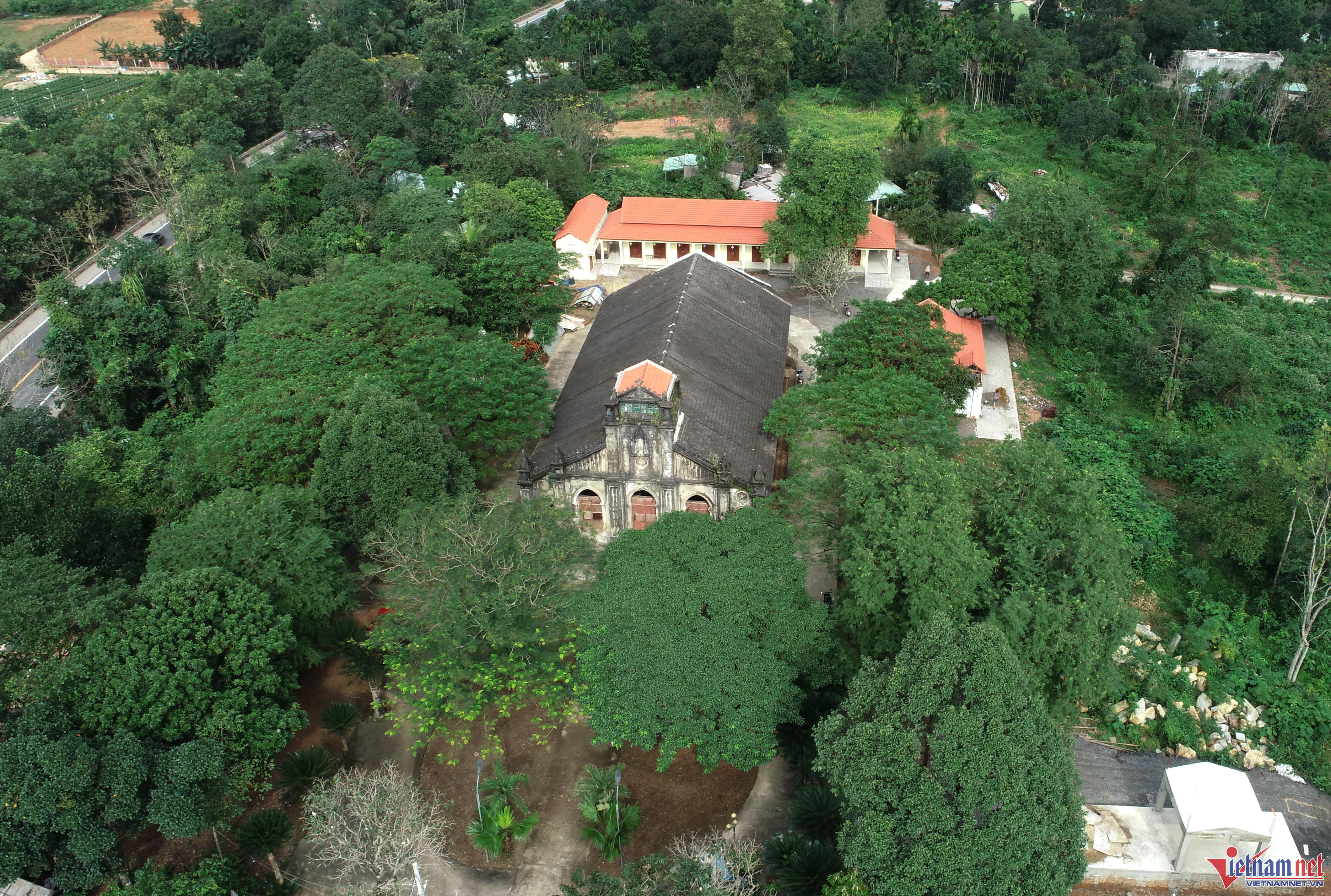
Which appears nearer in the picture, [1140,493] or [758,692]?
[758,692]

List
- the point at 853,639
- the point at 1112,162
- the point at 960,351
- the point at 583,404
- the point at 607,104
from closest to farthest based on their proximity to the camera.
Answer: the point at 853,639 < the point at 583,404 < the point at 960,351 < the point at 1112,162 < the point at 607,104

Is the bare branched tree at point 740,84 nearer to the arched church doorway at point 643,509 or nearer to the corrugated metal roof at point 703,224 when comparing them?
the corrugated metal roof at point 703,224

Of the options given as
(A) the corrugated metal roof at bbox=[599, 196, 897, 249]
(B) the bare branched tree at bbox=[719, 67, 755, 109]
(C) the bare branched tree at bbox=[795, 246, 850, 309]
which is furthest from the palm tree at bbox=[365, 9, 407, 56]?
(C) the bare branched tree at bbox=[795, 246, 850, 309]

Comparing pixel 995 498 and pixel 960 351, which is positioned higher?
pixel 995 498

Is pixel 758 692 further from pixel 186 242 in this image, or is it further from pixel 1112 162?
pixel 1112 162

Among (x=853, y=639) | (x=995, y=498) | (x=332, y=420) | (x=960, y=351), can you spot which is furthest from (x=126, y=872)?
(x=960, y=351)

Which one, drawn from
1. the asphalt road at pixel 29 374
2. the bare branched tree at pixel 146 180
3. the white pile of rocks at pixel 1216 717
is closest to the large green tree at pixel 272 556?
the asphalt road at pixel 29 374

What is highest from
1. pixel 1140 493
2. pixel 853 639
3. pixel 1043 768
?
pixel 1043 768
